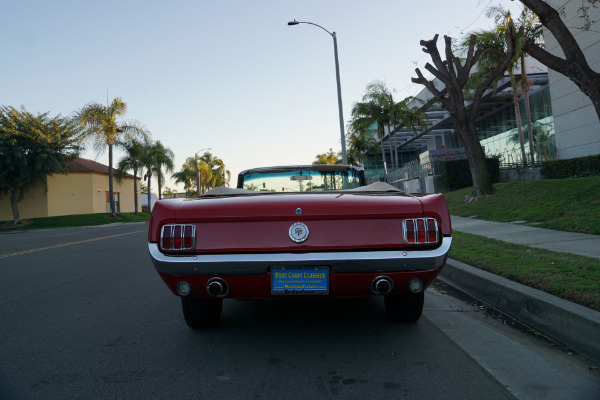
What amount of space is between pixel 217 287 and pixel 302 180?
7.52ft

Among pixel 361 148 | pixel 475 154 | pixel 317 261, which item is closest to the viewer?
pixel 317 261

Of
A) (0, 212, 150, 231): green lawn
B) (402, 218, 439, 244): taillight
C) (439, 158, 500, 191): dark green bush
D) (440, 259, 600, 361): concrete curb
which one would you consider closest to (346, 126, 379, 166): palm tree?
(0, 212, 150, 231): green lawn

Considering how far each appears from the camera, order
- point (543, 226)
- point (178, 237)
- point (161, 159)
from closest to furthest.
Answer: point (178, 237) → point (543, 226) → point (161, 159)

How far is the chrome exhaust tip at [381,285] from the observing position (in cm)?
308

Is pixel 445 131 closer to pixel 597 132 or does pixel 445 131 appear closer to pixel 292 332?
pixel 597 132

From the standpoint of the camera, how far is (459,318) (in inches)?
163

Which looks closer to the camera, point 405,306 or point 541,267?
point 405,306

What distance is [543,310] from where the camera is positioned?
3807 mm

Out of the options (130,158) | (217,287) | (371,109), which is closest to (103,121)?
(130,158)

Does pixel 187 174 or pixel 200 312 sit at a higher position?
pixel 187 174

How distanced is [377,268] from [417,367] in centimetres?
68

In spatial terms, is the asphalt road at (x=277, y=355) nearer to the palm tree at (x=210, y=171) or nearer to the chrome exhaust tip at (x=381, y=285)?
the chrome exhaust tip at (x=381, y=285)

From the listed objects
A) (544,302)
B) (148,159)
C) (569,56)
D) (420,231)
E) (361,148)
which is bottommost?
(544,302)

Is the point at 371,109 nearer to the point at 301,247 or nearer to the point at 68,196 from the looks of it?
the point at 68,196
